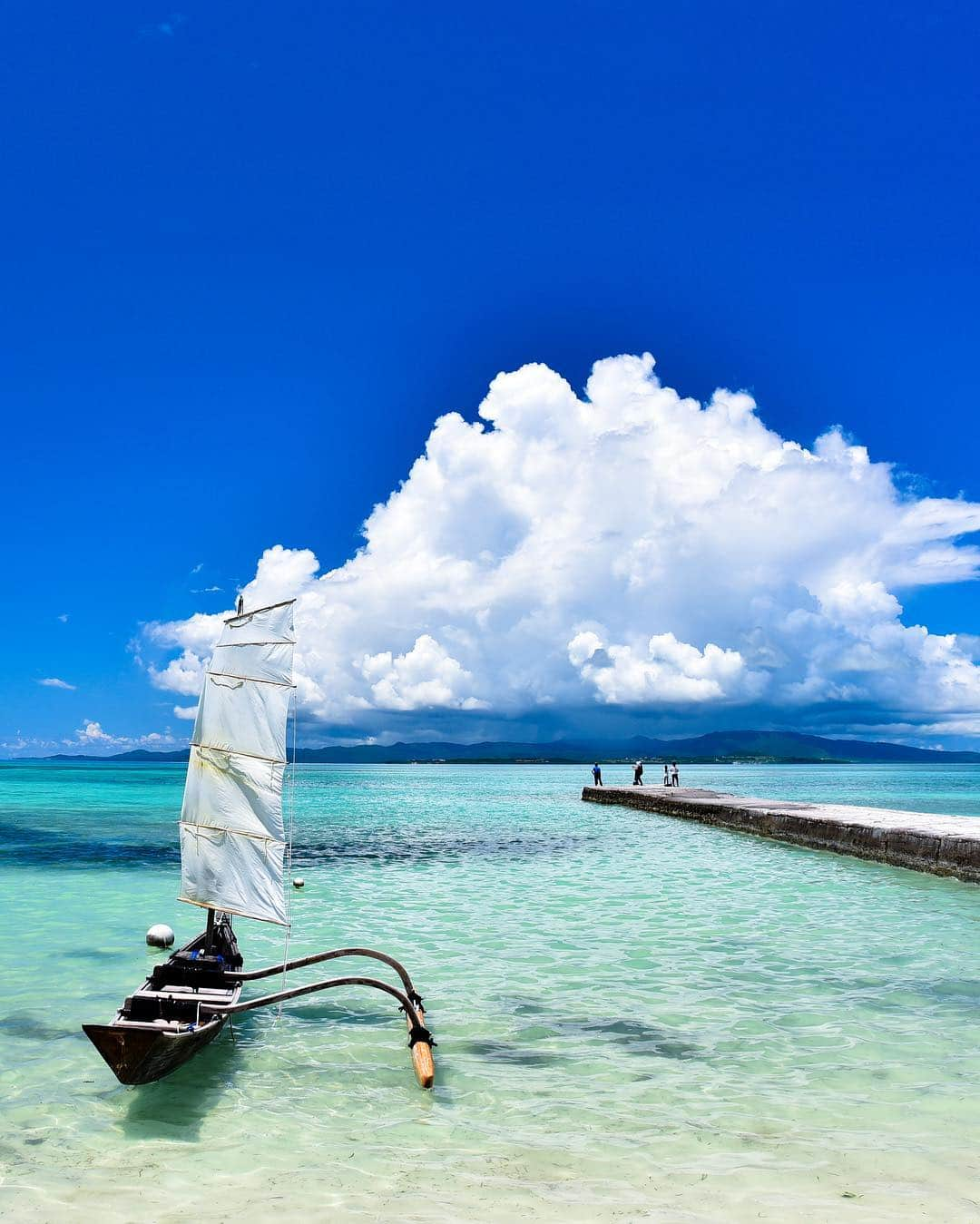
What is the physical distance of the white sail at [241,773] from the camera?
1020 cm

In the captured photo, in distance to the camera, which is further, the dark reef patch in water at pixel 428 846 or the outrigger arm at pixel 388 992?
the dark reef patch in water at pixel 428 846

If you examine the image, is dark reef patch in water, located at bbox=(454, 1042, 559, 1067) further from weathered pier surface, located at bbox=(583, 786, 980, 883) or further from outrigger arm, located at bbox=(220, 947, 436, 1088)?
weathered pier surface, located at bbox=(583, 786, 980, 883)

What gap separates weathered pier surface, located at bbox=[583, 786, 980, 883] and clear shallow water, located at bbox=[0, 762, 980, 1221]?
10.3ft

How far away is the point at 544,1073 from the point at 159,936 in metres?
4.54

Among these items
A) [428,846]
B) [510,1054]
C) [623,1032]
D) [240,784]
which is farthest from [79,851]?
[623,1032]

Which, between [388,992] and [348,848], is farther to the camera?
[348,848]

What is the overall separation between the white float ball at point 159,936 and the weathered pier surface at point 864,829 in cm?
1705

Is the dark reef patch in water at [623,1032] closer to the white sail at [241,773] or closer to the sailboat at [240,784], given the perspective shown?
the sailboat at [240,784]

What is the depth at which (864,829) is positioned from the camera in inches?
961

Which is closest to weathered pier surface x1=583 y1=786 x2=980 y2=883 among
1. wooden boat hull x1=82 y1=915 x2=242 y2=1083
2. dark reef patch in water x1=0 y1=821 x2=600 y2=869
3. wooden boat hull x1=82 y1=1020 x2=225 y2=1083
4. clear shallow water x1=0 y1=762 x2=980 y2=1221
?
clear shallow water x1=0 y1=762 x2=980 y2=1221

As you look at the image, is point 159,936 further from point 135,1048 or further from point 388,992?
point 135,1048

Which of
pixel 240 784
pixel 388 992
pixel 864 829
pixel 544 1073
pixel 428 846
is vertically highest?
pixel 240 784

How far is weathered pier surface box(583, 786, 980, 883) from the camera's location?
20.4m

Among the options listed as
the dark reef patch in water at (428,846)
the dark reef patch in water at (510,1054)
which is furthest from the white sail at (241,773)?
the dark reef patch in water at (428,846)
